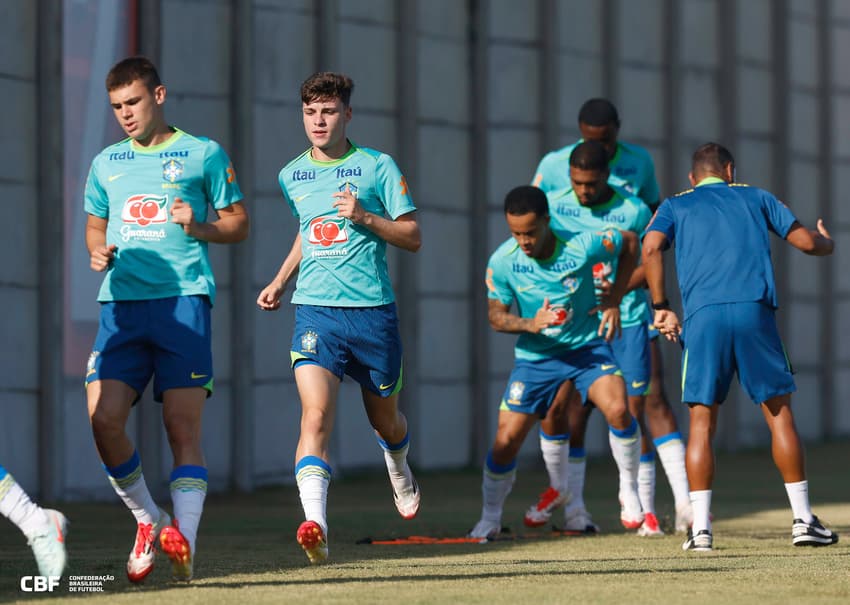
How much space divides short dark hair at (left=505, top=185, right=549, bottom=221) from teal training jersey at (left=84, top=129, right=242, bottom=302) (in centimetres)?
240

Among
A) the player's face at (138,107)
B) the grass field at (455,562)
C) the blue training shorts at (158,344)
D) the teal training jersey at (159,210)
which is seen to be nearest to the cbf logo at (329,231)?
the teal training jersey at (159,210)

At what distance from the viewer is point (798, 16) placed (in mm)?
23125

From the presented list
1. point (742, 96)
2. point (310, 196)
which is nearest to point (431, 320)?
point (742, 96)

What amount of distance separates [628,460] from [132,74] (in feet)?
13.7

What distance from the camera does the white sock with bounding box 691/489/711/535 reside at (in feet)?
27.5

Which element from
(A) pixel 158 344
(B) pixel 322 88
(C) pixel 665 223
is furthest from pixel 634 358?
(A) pixel 158 344

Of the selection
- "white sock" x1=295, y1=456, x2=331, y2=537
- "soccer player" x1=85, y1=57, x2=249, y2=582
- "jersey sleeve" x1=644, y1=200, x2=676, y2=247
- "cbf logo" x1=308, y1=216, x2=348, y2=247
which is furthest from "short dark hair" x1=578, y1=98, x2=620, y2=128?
"white sock" x1=295, y1=456, x2=331, y2=537

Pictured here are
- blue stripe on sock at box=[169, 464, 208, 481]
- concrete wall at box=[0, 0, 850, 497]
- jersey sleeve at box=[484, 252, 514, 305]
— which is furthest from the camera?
concrete wall at box=[0, 0, 850, 497]

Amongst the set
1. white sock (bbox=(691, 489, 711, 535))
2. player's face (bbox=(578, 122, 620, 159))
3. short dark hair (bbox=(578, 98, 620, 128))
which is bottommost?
white sock (bbox=(691, 489, 711, 535))

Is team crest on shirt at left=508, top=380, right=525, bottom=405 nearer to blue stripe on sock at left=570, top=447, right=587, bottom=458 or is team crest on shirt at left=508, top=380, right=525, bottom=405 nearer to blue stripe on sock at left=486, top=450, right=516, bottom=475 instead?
blue stripe on sock at left=486, top=450, right=516, bottom=475

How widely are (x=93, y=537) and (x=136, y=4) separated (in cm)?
579

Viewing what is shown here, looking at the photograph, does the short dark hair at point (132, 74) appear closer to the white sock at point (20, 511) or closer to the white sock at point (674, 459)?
the white sock at point (20, 511)

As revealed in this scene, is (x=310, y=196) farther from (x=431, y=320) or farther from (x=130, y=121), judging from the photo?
(x=431, y=320)

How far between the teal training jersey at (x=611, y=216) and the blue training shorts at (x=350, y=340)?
267 centimetres
